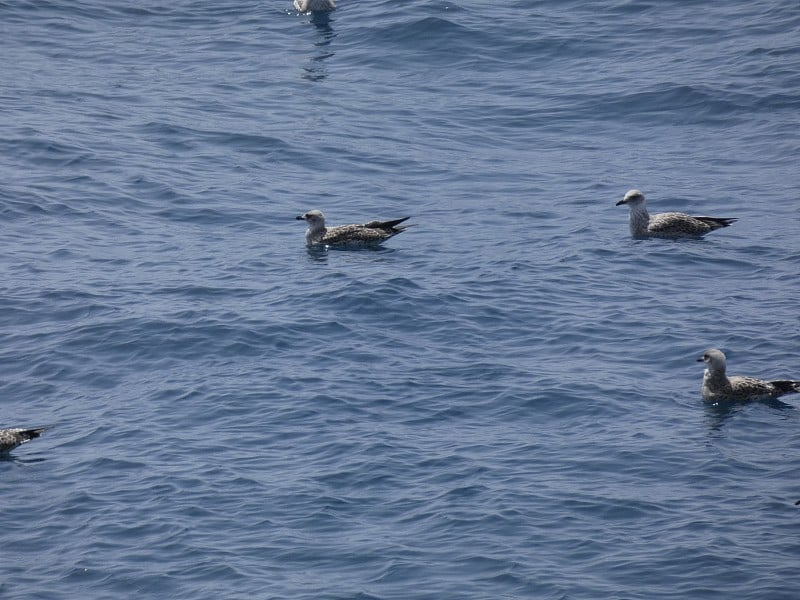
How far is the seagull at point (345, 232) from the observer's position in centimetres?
2266

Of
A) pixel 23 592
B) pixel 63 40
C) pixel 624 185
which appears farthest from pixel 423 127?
pixel 23 592

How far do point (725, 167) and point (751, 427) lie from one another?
10600 millimetres

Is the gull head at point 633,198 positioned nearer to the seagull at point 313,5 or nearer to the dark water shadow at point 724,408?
the dark water shadow at point 724,408

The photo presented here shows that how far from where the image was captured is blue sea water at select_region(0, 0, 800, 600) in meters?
13.6

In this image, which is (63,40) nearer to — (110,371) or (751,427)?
(110,371)

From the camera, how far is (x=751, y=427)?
16.2 metres

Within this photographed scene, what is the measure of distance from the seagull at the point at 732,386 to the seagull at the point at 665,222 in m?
5.98

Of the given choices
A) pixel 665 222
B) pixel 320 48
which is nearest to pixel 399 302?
pixel 665 222

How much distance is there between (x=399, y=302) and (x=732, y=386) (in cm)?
545

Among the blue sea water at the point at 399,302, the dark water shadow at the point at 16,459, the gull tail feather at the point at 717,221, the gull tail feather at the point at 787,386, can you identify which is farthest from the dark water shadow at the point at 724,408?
the dark water shadow at the point at 16,459

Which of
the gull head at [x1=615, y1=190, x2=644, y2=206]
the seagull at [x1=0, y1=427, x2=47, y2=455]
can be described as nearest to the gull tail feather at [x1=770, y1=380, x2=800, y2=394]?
the gull head at [x1=615, y1=190, x2=644, y2=206]

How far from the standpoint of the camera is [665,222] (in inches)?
885

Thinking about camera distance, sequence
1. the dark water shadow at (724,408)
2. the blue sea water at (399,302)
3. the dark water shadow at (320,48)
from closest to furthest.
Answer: the blue sea water at (399,302)
the dark water shadow at (724,408)
the dark water shadow at (320,48)

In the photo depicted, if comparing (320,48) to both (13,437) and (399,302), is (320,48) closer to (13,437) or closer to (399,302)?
(399,302)
